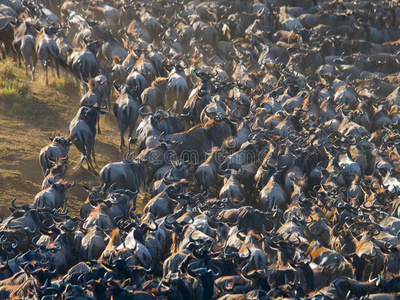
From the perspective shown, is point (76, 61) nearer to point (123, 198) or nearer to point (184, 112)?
point (184, 112)

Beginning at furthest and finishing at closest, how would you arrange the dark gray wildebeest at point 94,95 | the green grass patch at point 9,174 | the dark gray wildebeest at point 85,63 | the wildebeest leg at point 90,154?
the dark gray wildebeest at point 85,63 → the dark gray wildebeest at point 94,95 → the wildebeest leg at point 90,154 → the green grass patch at point 9,174

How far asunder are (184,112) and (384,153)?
5.82 m

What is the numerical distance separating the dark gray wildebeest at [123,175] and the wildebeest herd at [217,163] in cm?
5

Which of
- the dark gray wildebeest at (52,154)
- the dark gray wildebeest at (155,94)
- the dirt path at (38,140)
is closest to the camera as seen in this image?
the dark gray wildebeest at (52,154)

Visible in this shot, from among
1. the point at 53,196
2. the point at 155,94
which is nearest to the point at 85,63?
the point at 155,94

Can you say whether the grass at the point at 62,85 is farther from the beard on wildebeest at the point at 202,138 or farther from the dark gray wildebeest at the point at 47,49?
the beard on wildebeest at the point at 202,138

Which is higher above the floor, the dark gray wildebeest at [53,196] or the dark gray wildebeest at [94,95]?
the dark gray wildebeest at [94,95]

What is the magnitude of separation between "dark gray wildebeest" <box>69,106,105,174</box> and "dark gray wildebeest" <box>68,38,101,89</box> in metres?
3.52

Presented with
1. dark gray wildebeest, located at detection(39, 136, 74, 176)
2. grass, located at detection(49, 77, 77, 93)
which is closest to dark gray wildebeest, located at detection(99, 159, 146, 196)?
dark gray wildebeest, located at detection(39, 136, 74, 176)

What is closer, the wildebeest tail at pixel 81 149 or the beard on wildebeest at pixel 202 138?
the wildebeest tail at pixel 81 149

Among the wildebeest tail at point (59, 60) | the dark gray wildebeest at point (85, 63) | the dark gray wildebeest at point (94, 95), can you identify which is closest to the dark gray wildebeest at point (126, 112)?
the dark gray wildebeest at point (94, 95)

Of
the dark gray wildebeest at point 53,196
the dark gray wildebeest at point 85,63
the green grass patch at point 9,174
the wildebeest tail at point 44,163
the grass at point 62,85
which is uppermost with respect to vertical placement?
the dark gray wildebeest at point 85,63

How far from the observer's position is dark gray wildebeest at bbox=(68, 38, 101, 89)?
1984 centimetres

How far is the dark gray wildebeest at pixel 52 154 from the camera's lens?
1495 cm
